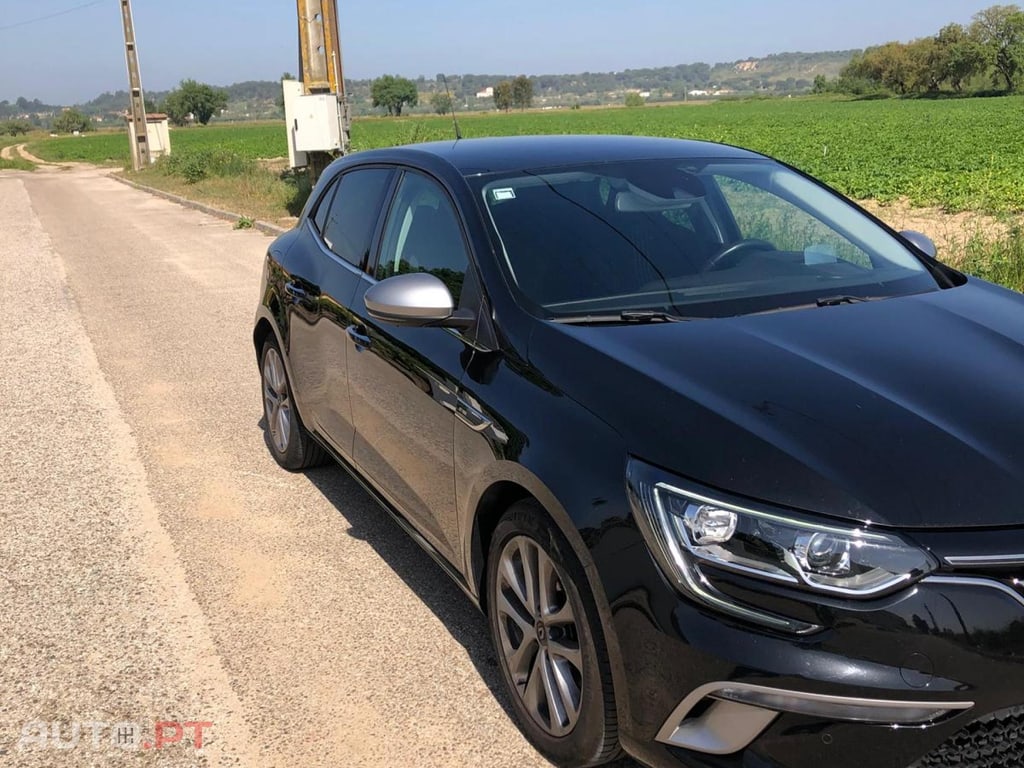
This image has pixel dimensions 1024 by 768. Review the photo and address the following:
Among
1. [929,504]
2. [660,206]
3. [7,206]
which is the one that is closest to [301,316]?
[660,206]

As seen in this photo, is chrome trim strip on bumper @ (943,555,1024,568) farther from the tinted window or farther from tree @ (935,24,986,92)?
tree @ (935,24,986,92)

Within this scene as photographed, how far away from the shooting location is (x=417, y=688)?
328cm

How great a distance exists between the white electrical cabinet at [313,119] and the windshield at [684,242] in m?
13.7

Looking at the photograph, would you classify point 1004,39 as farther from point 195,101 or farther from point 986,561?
point 986,561

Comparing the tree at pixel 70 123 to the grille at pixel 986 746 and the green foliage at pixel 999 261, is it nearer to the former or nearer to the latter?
the green foliage at pixel 999 261

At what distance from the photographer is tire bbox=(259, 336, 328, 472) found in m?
5.12

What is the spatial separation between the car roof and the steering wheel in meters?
0.53

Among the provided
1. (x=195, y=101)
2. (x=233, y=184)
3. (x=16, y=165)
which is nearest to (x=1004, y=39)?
(x=195, y=101)

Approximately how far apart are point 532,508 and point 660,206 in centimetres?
148

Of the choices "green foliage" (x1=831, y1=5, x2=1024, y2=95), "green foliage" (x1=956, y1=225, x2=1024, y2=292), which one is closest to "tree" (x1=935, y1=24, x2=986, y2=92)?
"green foliage" (x1=831, y1=5, x2=1024, y2=95)

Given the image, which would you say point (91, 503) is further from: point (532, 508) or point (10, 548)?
point (532, 508)

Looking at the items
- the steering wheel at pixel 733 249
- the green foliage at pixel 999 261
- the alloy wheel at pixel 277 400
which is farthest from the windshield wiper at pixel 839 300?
the green foliage at pixel 999 261

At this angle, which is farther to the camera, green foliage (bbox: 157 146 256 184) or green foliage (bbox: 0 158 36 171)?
green foliage (bbox: 0 158 36 171)

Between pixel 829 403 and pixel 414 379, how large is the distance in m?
1.45
